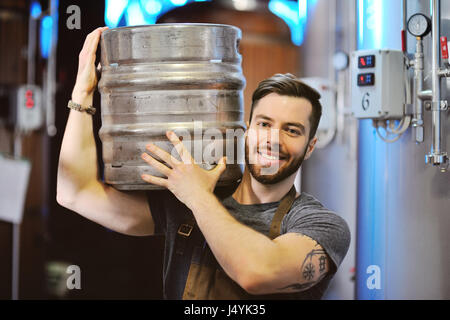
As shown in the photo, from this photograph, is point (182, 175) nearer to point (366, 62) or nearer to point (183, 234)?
point (183, 234)

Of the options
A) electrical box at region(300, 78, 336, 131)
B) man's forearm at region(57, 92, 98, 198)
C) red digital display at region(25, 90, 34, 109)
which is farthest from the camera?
red digital display at region(25, 90, 34, 109)

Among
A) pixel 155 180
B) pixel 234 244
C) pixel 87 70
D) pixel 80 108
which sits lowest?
pixel 234 244

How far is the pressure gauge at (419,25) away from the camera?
1859 mm

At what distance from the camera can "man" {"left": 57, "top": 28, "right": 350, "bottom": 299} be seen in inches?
60.0

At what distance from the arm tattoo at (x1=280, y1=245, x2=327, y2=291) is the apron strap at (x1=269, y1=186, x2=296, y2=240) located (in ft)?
0.42

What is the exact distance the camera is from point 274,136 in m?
1.65

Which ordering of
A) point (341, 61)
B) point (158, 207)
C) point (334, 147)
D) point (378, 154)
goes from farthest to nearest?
point (334, 147), point (341, 61), point (378, 154), point (158, 207)

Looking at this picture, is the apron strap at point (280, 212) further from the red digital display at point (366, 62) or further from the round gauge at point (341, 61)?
the round gauge at point (341, 61)

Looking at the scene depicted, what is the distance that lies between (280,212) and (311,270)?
0.64ft

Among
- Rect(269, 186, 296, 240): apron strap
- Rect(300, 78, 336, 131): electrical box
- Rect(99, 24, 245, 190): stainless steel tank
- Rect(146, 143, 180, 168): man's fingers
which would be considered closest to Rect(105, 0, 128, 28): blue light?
Rect(99, 24, 245, 190): stainless steel tank

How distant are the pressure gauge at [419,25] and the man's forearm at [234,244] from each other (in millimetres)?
869

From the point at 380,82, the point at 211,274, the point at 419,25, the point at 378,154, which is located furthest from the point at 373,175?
the point at 211,274

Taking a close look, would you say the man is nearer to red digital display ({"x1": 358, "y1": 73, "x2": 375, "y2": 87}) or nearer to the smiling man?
the smiling man
